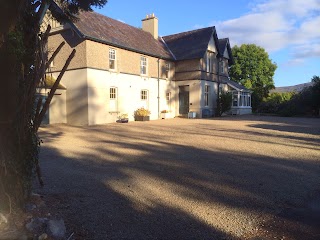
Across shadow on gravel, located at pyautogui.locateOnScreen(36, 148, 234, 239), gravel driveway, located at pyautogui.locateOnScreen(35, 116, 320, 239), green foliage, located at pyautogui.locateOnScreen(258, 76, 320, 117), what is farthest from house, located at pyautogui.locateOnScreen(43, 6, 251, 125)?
shadow on gravel, located at pyautogui.locateOnScreen(36, 148, 234, 239)

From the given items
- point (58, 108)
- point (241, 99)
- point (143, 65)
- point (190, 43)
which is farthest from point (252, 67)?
point (58, 108)

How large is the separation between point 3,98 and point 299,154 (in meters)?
8.49

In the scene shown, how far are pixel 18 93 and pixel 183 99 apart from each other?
2770 centimetres

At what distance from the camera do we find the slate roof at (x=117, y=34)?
21.4 m

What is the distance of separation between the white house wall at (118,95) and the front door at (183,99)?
10.5 ft

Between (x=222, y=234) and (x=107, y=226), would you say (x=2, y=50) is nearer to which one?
(x=107, y=226)

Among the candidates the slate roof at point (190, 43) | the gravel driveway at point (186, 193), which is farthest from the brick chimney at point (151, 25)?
the gravel driveway at point (186, 193)

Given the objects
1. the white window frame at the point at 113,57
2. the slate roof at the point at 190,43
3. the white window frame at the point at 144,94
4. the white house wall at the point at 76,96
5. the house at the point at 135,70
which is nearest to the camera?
the white house wall at the point at 76,96

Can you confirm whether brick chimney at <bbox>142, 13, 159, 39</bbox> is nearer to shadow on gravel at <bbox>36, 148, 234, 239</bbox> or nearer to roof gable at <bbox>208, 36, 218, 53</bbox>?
roof gable at <bbox>208, 36, 218, 53</bbox>

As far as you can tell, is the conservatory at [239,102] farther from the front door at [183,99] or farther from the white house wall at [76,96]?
the white house wall at [76,96]

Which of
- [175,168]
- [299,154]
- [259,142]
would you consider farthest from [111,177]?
[259,142]

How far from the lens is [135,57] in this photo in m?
25.3

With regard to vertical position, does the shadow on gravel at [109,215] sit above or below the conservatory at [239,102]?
below

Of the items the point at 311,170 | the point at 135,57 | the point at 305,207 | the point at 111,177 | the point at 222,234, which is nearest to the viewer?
the point at 222,234
